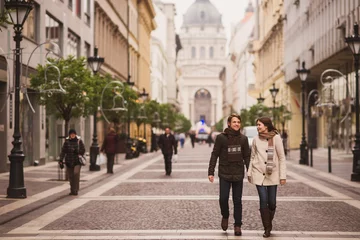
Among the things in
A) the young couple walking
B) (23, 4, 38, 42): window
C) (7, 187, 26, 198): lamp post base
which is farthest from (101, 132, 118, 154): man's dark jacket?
the young couple walking

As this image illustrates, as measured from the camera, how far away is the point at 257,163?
1025 cm

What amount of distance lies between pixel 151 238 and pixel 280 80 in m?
52.8

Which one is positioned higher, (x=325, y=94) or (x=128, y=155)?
(x=325, y=94)

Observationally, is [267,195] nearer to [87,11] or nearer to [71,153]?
[71,153]

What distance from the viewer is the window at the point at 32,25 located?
28062 mm

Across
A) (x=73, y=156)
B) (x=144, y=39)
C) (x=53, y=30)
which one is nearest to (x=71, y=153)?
(x=73, y=156)

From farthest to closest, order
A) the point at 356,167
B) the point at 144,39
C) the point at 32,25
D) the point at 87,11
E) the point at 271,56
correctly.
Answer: the point at 144,39
the point at 271,56
the point at 87,11
the point at 32,25
the point at 356,167

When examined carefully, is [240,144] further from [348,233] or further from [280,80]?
[280,80]

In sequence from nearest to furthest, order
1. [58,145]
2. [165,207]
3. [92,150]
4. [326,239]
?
1. [326,239]
2. [165,207]
3. [92,150]
4. [58,145]

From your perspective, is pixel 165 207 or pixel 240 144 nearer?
pixel 240 144

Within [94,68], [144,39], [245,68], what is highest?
[144,39]

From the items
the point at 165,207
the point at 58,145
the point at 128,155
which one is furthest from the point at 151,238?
the point at 128,155

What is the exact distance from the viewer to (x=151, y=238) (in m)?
10.1

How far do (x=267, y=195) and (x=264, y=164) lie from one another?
449 mm
